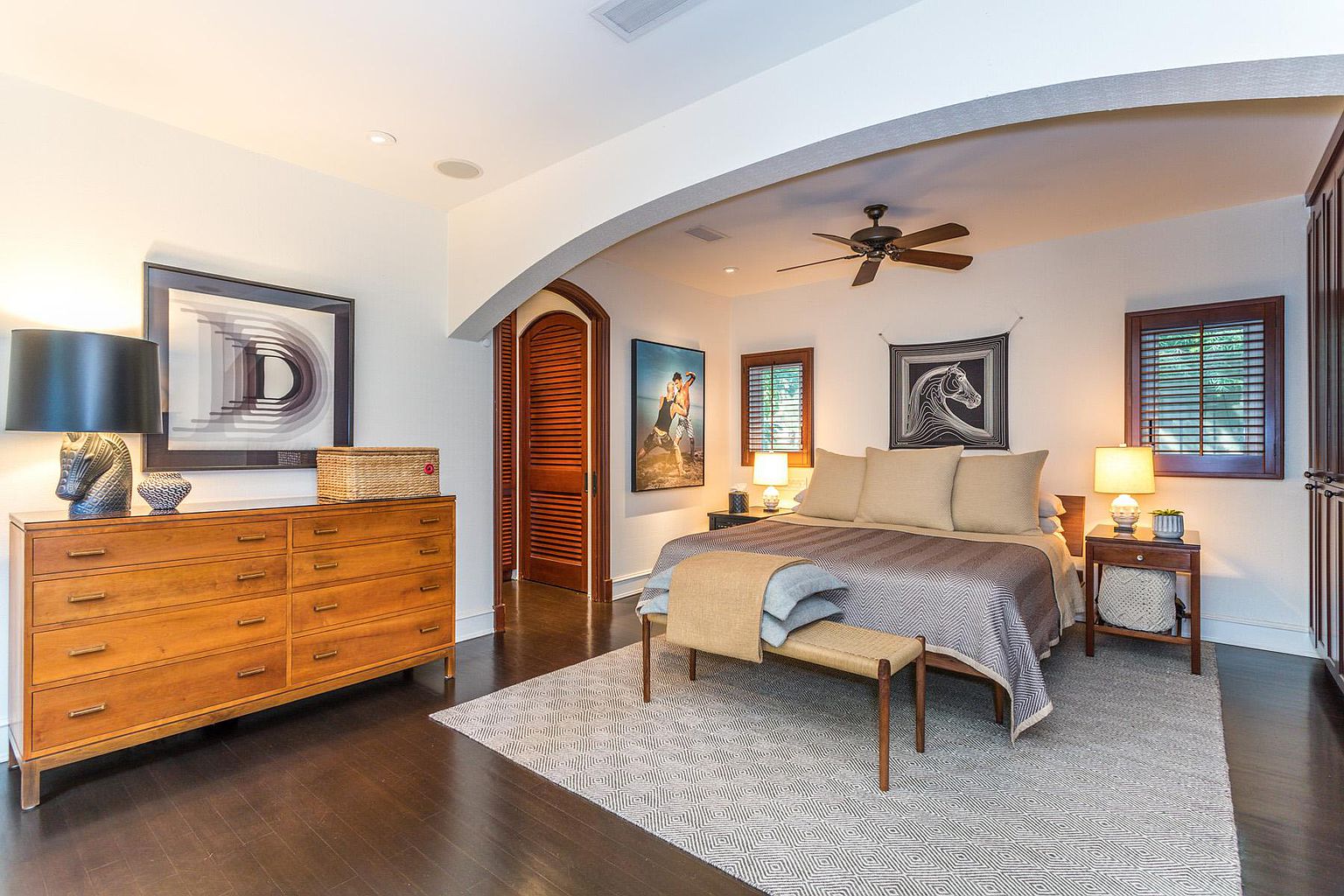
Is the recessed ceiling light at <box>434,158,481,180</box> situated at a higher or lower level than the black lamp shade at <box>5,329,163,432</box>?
higher

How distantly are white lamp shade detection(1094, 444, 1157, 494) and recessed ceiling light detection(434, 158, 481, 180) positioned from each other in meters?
4.11

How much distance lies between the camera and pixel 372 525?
3254 millimetres

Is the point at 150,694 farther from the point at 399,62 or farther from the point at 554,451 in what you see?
the point at 554,451

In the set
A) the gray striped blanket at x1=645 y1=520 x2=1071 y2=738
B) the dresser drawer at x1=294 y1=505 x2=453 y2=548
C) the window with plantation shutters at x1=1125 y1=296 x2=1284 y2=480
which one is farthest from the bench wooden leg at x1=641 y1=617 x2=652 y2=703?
the window with plantation shutters at x1=1125 y1=296 x2=1284 y2=480

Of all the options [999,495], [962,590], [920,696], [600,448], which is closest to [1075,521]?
[999,495]

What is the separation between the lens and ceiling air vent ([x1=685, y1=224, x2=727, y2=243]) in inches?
177

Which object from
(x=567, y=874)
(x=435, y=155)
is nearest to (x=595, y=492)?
(x=435, y=155)

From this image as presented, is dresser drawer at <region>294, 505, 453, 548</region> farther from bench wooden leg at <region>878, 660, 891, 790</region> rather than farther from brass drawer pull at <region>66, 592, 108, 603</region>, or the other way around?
bench wooden leg at <region>878, 660, 891, 790</region>

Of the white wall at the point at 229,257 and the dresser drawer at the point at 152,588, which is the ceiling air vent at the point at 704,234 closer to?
the white wall at the point at 229,257

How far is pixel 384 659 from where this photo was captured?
3.31 m

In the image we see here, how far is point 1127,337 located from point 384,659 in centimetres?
493

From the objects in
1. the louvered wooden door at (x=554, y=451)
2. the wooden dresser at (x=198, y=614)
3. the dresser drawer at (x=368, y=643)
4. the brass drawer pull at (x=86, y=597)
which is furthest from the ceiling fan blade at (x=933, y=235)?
→ the brass drawer pull at (x=86, y=597)

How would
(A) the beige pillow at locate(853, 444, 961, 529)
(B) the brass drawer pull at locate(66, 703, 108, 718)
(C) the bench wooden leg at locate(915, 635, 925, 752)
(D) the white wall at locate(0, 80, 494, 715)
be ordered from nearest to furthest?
1. (B) the brass drawer pull at locate(66, 703, 108, 718)
2. (C) the bench wooden leg at locate(915, 635, 925, 752)
3. (D) the white wall at locate(0, 80, 494, 715)
4. (A) the beige pillow at locate(853, 444, 961, 529)

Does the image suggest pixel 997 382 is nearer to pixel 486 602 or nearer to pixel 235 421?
pixel 486 602
